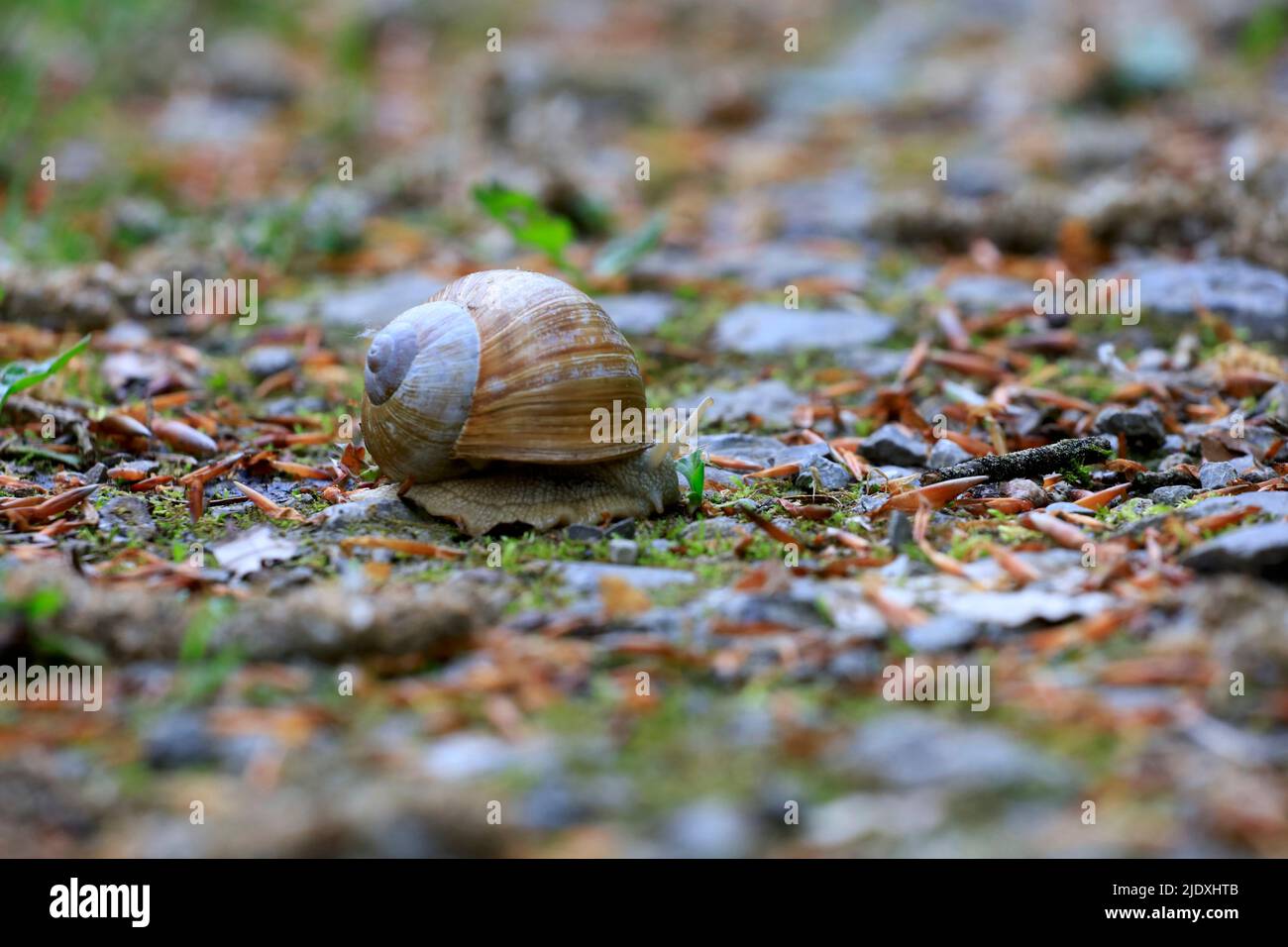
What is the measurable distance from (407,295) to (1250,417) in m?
3.28

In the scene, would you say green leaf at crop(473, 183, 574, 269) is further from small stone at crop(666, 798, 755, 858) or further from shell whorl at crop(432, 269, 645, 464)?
small stone at crop(666, 798, 755, 858)

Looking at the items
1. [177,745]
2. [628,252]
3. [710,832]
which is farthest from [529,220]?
[710,832]

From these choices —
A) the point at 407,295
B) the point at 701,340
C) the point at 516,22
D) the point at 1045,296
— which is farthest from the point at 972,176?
the point at 516,22

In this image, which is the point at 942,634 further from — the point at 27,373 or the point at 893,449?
the point at 27,373

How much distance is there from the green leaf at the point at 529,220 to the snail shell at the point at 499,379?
72.3 inches

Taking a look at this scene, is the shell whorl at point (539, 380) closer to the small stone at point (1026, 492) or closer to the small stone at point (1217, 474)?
the small stone at point (1026, 492)

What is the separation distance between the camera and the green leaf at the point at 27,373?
358 cm

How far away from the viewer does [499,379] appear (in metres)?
3.28

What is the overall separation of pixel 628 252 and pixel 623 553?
8.68 feet

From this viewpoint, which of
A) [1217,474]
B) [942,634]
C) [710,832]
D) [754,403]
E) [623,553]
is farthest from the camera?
[754,403]

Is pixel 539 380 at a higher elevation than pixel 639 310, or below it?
below
